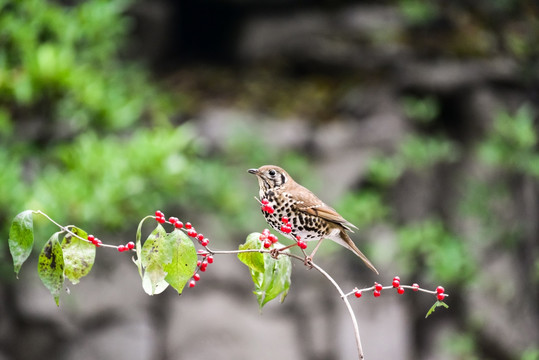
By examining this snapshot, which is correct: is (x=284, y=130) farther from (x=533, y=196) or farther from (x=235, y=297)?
(x=533, y=196)

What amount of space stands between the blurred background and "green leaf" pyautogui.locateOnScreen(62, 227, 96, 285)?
170cm

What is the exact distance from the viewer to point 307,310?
153 inches

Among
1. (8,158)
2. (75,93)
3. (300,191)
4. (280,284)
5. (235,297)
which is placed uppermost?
(75,93)

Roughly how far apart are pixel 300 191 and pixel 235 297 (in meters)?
2.67

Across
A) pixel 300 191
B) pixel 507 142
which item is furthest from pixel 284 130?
pixel 300 191

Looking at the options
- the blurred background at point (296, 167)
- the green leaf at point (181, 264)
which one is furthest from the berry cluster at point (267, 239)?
the blurred background at point (296, 167)

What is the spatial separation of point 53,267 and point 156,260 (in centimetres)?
18

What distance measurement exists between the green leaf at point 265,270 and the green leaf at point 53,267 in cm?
31

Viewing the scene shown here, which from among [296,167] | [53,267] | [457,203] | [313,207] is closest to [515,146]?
[457,203]

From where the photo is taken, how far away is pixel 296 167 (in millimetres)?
3939

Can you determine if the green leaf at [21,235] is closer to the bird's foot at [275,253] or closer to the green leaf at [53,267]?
the green leaf at [53,267]

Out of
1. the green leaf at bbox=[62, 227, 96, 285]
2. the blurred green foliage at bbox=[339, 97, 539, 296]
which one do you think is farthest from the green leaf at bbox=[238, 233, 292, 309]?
the blurred green foliage at bbox=[339, 97, 539, 296]

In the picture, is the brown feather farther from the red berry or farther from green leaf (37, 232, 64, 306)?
green leaf (37, 232, 64, 306)

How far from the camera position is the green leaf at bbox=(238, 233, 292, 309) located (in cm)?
103
